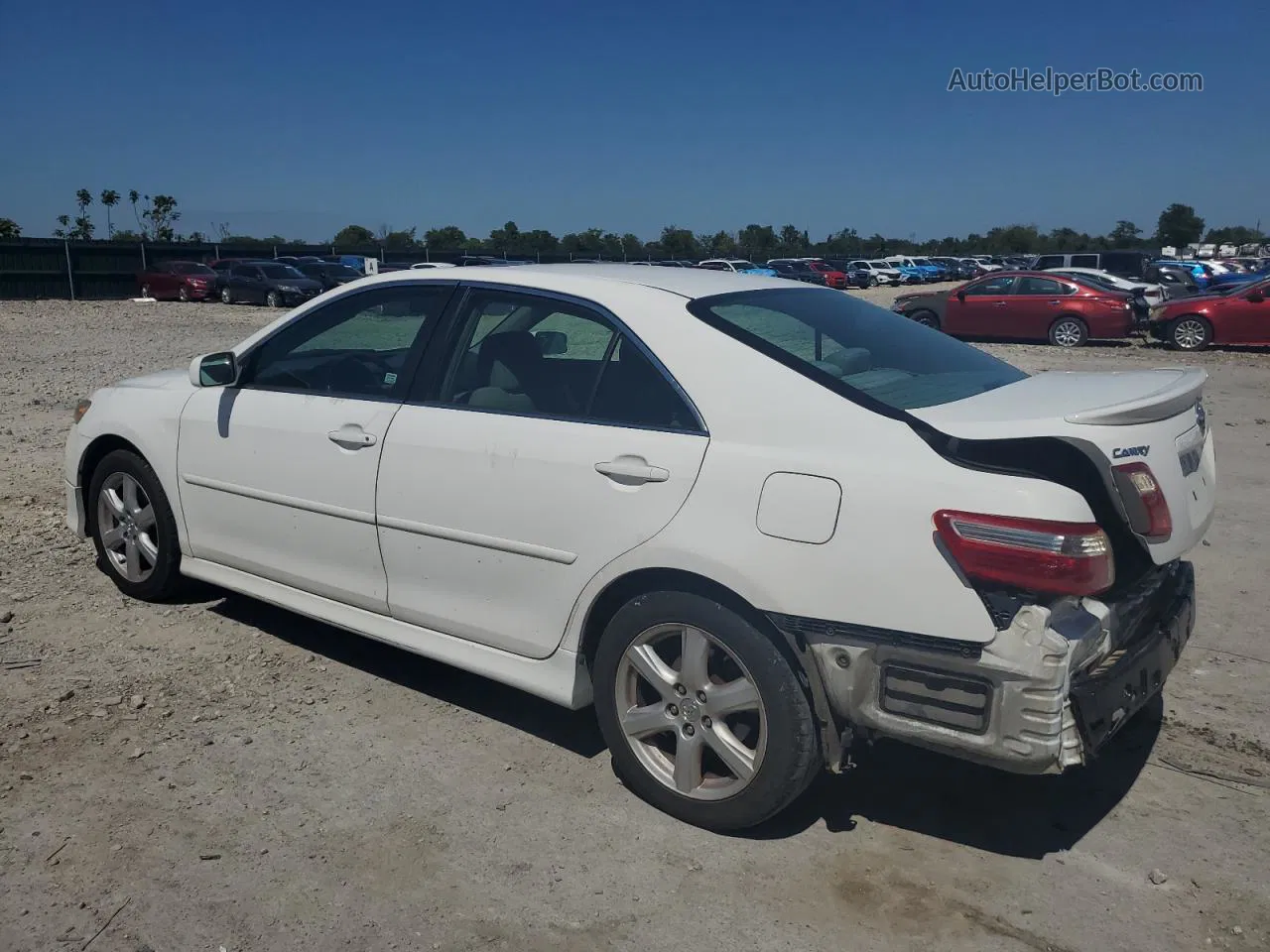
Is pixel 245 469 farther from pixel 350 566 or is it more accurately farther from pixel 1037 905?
pixel 1037 905

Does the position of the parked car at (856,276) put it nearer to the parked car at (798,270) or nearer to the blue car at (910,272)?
the parked car at (798,270)

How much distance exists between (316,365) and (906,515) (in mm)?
2722

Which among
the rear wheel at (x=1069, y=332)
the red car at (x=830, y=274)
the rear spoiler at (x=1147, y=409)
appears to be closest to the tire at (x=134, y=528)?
the rear spoiler at (x=1147, y=409)

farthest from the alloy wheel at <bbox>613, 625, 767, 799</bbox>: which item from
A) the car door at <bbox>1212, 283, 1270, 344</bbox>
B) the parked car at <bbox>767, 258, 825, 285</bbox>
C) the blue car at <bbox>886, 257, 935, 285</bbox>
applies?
the blue car at <bbox>886, 257, 935, 285</bbox>

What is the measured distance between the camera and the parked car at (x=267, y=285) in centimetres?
3322

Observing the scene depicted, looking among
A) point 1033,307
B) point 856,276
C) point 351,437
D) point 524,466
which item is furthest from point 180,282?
point 524,466

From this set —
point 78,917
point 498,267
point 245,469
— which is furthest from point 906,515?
point 245,469

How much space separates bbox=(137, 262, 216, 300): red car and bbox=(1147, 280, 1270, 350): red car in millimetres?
28581

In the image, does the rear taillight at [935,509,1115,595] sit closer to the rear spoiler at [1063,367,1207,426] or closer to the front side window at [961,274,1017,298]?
the rear spoiler at [1063,367,1207,426]

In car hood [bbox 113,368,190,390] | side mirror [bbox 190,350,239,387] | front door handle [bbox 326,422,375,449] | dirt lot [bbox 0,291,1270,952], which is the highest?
side mirror [bbox 190,350,239,387]

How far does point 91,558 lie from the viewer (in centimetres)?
602

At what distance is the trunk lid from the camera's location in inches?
119

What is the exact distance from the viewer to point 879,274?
186 feet

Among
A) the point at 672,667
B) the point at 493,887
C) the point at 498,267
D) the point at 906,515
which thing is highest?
the point at 498,267
